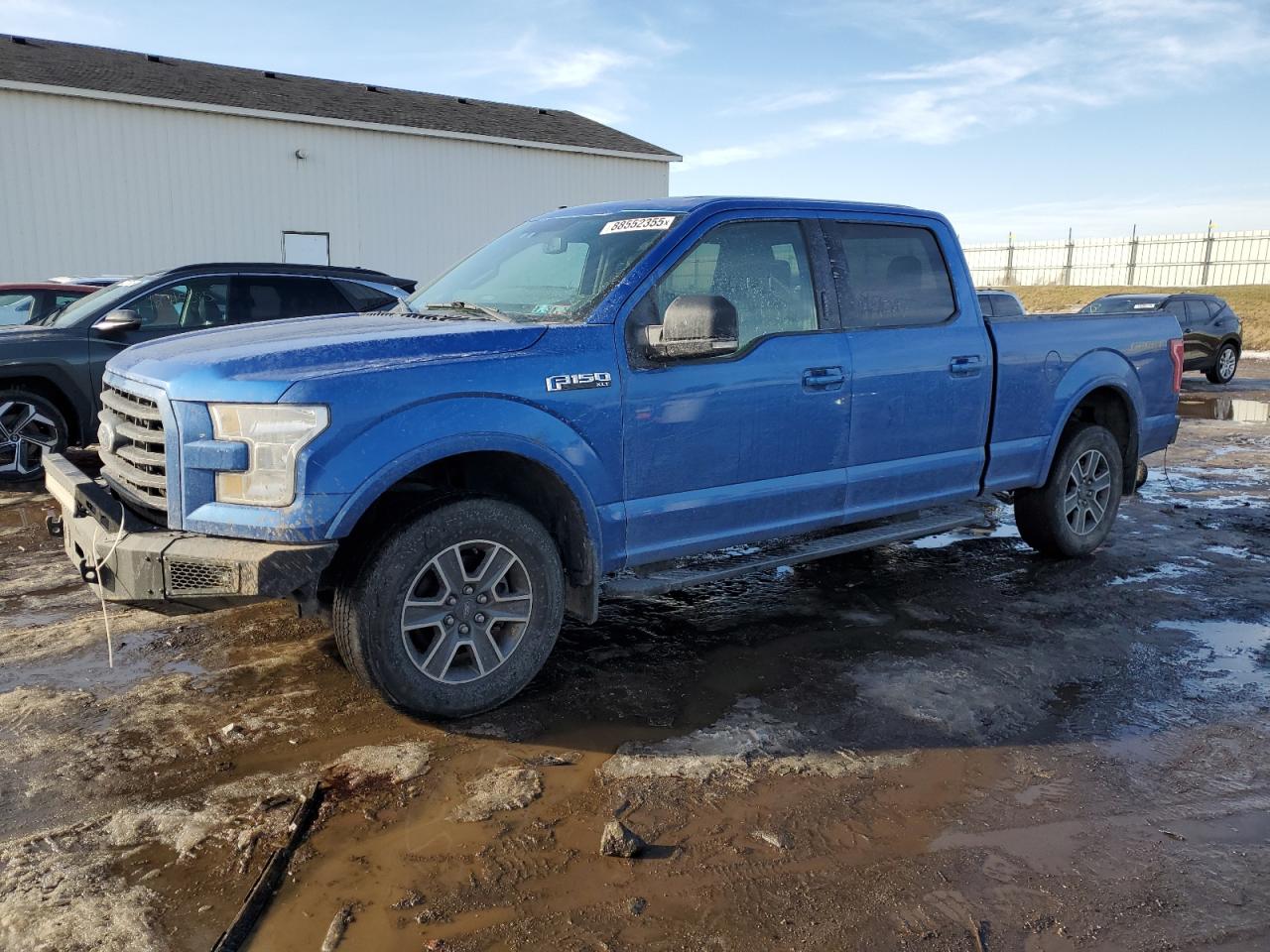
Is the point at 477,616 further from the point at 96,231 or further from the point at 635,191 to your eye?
the point at 635,191

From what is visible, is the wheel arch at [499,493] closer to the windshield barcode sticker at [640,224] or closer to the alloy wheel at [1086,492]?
the windshield barcode sticker at [640,224]

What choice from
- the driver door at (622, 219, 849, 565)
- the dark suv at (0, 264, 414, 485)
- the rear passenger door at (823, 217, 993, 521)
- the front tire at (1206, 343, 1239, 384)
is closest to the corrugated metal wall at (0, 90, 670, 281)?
the dark suv at (0, 264, 414, 485)

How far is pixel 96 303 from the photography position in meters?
8.29

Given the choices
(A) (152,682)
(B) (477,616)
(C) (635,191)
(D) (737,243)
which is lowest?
(A) (152,682)

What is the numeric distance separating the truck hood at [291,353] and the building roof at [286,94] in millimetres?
16627

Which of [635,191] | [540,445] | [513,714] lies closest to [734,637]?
[513,714]

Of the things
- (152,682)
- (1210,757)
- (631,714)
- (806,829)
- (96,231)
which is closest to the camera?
(806,829)

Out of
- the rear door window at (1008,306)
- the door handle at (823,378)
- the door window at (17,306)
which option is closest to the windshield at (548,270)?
the door handle at (823,378)

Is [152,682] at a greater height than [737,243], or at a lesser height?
lesser

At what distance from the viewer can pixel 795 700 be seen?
3.96 meters

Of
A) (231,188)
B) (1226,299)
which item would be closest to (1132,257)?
(1226,299)

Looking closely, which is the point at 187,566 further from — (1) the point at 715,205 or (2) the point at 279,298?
(2) the point at 279,298

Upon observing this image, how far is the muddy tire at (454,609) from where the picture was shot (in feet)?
11.3

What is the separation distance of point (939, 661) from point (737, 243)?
2.10 metres
